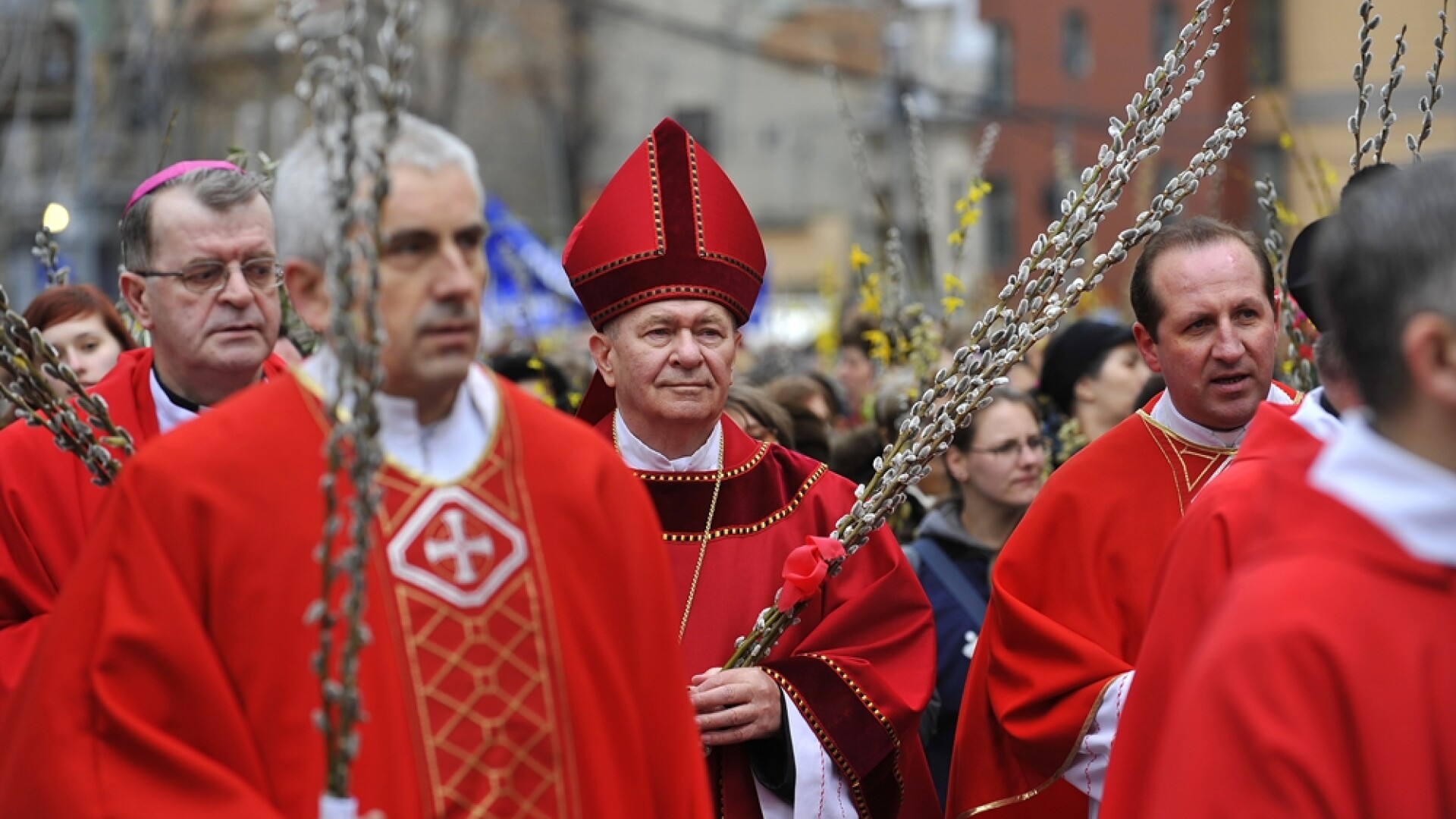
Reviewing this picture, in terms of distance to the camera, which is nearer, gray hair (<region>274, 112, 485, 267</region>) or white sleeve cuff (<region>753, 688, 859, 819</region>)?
gray hair (<region>274, 112, 485, 267</region>)

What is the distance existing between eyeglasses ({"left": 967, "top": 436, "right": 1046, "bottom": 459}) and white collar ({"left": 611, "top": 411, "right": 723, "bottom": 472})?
129 centimetres

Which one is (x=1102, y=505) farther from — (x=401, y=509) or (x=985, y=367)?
(x=401, y=509)

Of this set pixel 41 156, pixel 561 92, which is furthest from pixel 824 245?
pixel 41 156

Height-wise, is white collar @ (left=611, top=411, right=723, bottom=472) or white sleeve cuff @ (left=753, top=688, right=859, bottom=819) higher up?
white collar @ (left=611, top=411, right=723, bottom=472)

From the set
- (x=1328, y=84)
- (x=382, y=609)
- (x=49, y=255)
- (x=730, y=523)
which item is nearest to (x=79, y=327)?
(x=49, y=255)

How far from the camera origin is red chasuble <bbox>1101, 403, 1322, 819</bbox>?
2891 mm

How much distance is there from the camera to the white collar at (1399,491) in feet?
7.38

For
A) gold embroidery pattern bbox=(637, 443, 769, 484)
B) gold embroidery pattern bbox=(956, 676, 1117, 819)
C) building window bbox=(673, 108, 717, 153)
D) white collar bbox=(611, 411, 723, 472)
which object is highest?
building window bbox=(673, 108, 717, 153)

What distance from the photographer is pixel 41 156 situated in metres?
25.9

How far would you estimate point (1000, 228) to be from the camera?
46.5 meters

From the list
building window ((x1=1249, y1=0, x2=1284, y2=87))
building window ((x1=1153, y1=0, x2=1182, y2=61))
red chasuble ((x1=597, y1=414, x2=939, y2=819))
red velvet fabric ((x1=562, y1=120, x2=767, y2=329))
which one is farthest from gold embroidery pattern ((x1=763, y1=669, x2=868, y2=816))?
building window ((x1=1153, y1=0, x2=1182, y2=61))

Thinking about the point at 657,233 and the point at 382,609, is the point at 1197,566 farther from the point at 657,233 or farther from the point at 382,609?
the point at 657,233

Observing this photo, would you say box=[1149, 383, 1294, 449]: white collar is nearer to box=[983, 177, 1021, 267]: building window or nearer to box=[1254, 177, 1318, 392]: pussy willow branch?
box=[1254, 177, 1318, 392]: pussy willow branch

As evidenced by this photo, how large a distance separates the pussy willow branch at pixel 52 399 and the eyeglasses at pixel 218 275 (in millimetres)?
495
